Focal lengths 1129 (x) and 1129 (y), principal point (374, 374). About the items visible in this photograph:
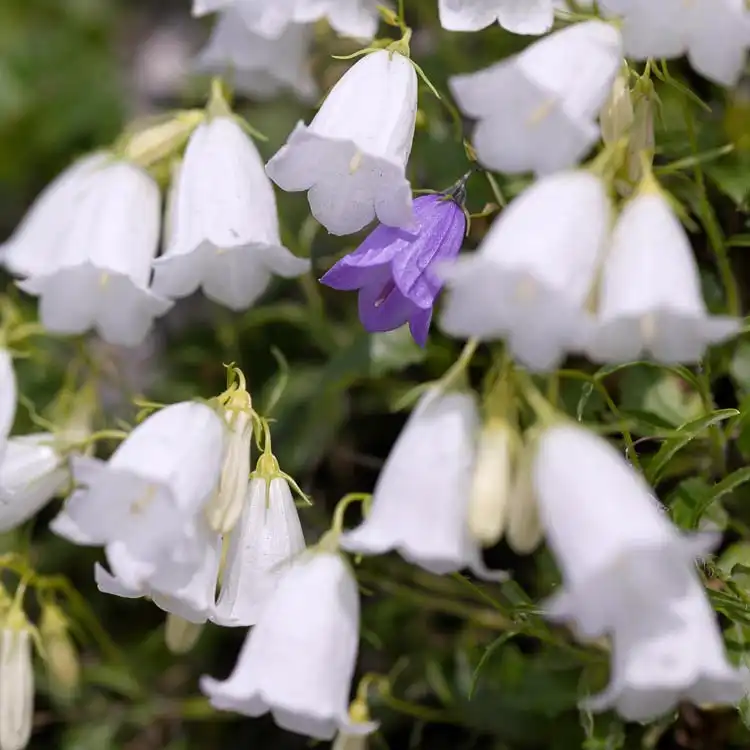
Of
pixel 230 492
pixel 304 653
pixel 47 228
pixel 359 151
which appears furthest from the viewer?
pixel 47 228

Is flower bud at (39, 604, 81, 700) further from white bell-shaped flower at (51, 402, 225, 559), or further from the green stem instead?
the green stem

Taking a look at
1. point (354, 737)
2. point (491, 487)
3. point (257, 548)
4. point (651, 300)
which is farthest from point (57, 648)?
point (651, 300)

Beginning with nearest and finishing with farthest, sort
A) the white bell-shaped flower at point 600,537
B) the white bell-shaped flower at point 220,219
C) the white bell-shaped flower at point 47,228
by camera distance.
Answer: the white bell-shaped flower at point 600,537 → the white bell-shaped flower at point 220,219 → the white bell-shaped flower at point 47,228

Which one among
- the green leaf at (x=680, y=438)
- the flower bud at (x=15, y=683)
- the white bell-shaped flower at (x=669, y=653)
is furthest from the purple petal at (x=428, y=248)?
the flower bud at (x=15, y=683)

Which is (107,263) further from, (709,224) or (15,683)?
(709,224)

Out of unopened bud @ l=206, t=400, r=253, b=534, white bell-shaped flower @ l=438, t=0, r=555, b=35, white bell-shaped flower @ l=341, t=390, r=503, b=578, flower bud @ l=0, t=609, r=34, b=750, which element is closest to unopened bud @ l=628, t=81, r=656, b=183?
white bell-shaped flower @ l=438, t=0, r=555, b=35

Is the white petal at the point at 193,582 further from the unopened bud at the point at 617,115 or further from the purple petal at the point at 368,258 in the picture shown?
the unopened bud at the point at 617,115
